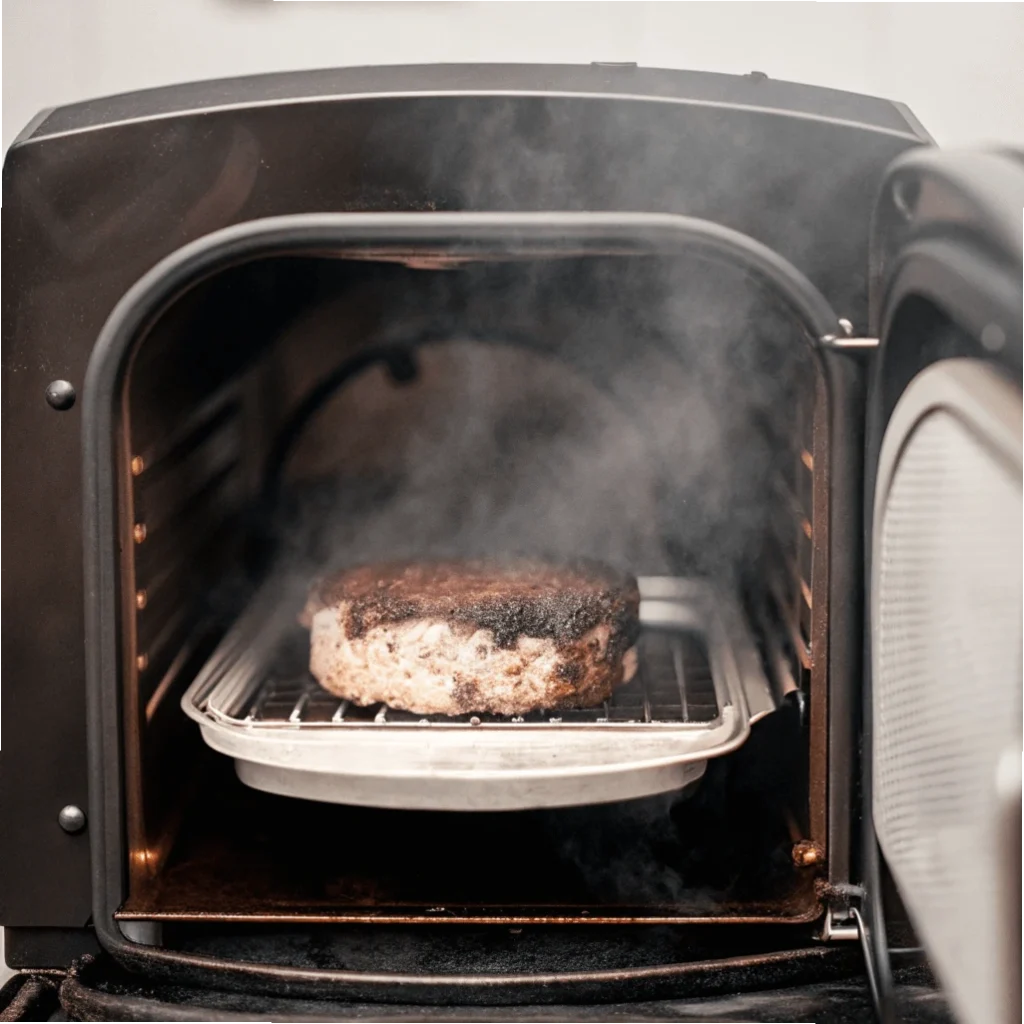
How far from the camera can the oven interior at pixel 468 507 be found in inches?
40.9

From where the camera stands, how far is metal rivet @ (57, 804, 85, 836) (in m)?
1.00

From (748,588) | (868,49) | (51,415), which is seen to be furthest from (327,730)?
(868,49)

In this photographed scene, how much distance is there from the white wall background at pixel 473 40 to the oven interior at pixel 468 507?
11.2 inches

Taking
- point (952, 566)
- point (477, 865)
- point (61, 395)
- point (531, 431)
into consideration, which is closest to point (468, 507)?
point (531, 431)

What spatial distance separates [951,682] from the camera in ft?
2.11

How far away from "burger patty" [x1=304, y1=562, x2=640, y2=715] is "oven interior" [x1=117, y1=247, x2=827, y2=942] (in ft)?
0.55

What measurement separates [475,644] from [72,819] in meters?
0.39

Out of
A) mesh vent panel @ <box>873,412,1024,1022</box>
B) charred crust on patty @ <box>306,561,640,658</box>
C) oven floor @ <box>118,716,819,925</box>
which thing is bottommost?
oven floor @ <box>118,716,819,925</box>

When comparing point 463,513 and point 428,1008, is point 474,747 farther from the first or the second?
point 463,513

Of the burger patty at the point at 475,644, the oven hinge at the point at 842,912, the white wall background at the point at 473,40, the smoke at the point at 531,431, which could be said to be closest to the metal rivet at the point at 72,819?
the burger patty at the point at 475,644

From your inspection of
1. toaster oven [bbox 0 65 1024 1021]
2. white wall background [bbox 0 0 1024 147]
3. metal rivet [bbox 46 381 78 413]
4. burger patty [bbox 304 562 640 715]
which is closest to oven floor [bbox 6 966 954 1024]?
toaster oven [bbox 0 65 1024 1021]

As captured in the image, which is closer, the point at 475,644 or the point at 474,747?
the point at 474,747

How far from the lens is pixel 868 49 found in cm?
141

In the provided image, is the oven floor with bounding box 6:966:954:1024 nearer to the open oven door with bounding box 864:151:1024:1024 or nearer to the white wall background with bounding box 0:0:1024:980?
the open oven door with bounding box 864:151:1024:1024
